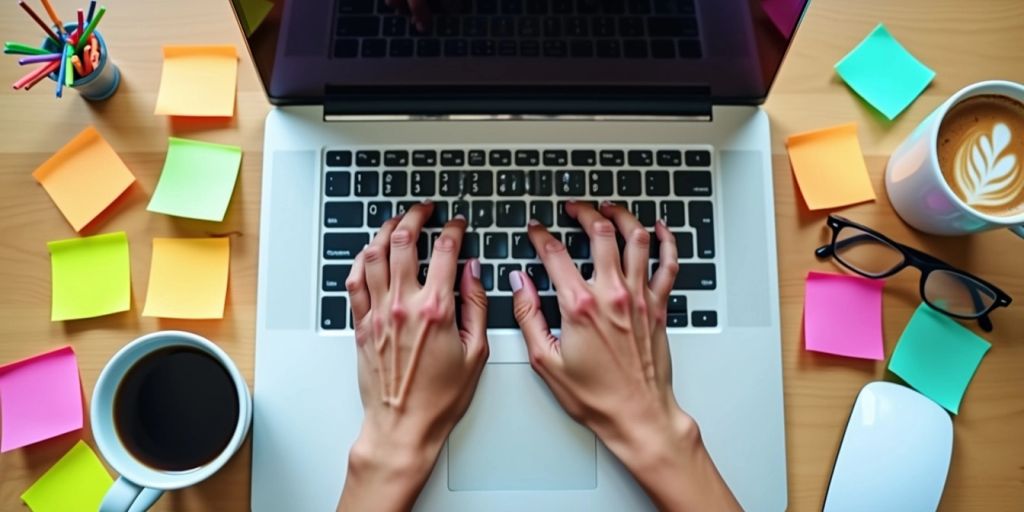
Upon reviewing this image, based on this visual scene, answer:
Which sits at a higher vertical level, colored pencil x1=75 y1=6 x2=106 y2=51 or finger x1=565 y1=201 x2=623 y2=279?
colored pencil x1=75 y1=6 x2=106 y2=51

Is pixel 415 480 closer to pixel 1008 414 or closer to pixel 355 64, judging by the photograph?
pixel 355 64

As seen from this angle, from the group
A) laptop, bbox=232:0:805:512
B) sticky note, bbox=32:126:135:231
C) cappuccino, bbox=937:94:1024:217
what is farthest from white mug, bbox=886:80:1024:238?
sticky note, bbox=32:126:135:231

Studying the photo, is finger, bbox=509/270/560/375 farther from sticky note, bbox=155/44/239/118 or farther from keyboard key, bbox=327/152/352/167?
sticky note, bbox=155/44/239/118

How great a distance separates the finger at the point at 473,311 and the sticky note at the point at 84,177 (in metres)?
0.33

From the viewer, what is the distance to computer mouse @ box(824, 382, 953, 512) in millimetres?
592

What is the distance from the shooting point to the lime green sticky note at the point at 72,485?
62cm

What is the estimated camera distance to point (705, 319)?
2.03 ft

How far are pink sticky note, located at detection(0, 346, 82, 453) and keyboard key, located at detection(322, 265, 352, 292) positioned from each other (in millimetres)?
242

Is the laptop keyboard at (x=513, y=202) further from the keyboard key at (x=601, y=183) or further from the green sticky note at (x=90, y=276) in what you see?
the green sticky note at (x=90, y=276)

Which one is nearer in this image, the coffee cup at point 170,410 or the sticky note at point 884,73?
the coffee cup at point 170,410

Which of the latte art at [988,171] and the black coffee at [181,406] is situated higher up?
the latte art at [988,171]

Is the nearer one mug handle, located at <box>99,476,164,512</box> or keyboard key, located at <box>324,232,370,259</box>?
mug handle, located at <box>99,476,164,512</box>

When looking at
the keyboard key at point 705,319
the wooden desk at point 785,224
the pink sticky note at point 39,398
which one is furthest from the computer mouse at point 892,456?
the pink sticky note at point 39,398

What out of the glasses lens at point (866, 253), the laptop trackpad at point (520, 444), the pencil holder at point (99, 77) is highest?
the pencil holder at point (99, 77)
